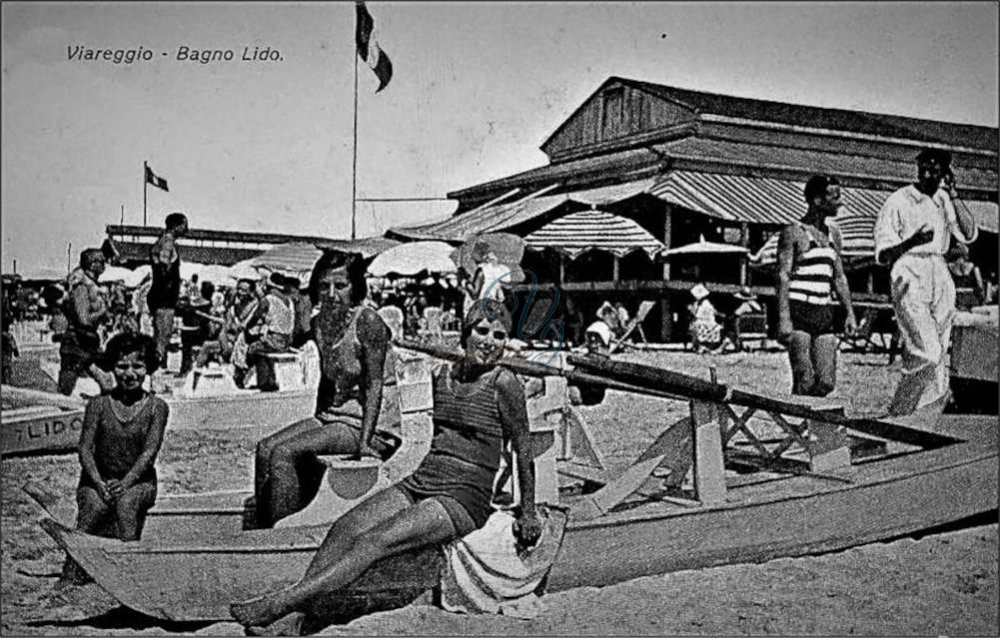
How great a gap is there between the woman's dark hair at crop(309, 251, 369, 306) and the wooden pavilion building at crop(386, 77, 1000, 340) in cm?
24

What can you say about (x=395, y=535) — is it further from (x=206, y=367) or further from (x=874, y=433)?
(x=874, y=433)

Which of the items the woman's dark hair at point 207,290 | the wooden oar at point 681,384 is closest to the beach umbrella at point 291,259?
the woman's dark hair at point 207,290

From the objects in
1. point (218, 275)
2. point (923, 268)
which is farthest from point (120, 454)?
point (923, 268)

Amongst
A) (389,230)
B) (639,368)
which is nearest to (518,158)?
(389,230)

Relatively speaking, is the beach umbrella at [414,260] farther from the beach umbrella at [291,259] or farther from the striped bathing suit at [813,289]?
the striped bathing suit at [813,289]

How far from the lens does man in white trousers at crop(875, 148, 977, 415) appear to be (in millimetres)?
4742

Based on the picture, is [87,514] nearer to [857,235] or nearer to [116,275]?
[116,275]

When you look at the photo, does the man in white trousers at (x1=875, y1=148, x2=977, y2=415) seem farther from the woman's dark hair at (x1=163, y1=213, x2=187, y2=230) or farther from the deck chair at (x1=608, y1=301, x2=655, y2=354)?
the woman's dark hair at (x1=163, y1=213, x2=187, y2=230)

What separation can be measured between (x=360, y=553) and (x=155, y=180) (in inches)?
65.9

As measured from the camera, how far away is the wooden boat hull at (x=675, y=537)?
12.0 ft

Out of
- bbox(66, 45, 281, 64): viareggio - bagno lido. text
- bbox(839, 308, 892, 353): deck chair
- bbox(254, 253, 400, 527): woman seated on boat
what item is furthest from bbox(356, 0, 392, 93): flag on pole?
bbox(839, 308, 892, 353): deck chair

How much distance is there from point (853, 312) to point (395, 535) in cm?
222

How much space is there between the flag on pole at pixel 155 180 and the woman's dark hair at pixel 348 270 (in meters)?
0.69

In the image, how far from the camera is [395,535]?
12.6ft
